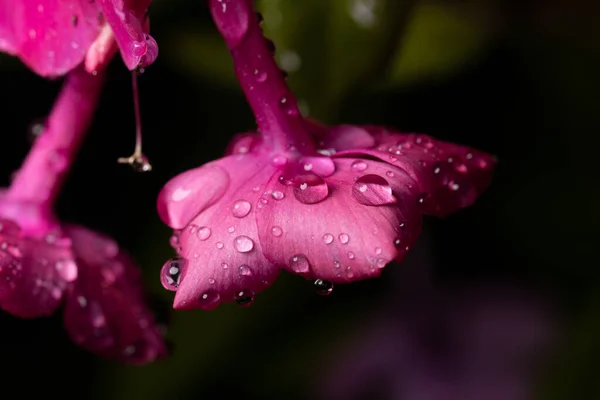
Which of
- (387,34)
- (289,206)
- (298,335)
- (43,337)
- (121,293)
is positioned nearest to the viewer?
(289,206)

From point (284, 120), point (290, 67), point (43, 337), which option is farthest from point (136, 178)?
point (284, 120)

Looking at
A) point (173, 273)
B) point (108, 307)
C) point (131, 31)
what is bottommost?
point (108, 307)

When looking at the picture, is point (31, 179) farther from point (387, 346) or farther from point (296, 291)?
point (387, 346)

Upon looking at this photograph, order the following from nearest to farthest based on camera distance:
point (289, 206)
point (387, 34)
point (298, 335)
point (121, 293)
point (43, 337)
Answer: point (289, 206)
point (121, 293)
point (387, 34)
point (43, 337)
point (298, 335)

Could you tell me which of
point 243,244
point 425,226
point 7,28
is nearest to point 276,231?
point 243,244

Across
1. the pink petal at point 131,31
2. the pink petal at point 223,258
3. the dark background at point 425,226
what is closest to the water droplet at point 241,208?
the pink petal at point 223,258

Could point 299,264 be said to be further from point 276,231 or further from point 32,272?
point 32,272
